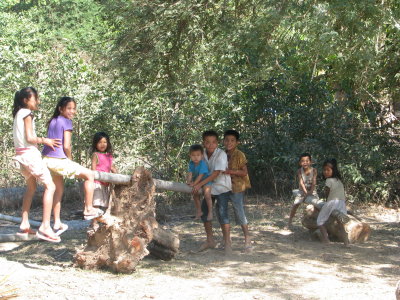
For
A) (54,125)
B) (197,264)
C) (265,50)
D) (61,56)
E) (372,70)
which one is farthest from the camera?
(61,56)

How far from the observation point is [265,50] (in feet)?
25.6

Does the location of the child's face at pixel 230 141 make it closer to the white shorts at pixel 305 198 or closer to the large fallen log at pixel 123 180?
the large fallen log at pixel 123 180

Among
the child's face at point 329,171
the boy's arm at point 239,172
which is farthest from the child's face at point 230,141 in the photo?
the child's face at point 329,171

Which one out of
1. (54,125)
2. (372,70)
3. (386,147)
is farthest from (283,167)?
(54,125)

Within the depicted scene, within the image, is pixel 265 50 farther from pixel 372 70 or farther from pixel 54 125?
pixel 54 125

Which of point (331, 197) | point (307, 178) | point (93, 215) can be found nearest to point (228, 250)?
point (331, 197)

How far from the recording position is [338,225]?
803 cm

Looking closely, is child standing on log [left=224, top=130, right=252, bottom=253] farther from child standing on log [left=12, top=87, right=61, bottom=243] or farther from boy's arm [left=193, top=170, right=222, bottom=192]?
child standing on log [left=12, top=87, right=61, bottom=243]

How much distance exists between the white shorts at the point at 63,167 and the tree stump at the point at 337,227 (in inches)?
153

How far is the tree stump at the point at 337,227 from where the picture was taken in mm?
7841

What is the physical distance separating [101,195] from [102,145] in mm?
590

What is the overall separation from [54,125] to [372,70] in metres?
4.90

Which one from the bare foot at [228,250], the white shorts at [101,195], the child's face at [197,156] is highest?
the child's face at [197,156]

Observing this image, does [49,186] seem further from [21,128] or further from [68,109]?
[68,109]
